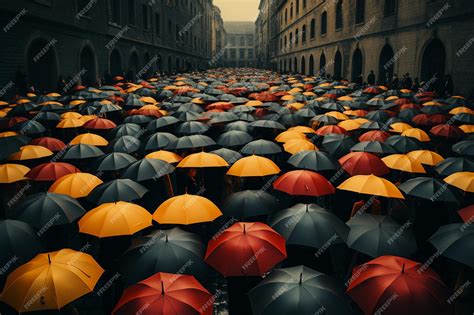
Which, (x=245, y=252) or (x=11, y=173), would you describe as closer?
(x=245, y=252)

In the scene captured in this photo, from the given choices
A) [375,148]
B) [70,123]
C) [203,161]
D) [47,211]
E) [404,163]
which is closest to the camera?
[47,211]

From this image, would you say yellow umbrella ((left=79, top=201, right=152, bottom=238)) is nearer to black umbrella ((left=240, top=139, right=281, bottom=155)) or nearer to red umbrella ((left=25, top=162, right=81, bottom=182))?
red umbrella ((left=25, top=162, right=81, bottom=182))

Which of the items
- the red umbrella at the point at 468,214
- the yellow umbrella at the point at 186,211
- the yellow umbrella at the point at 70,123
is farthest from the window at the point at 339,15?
the yellow umbrella at the point at 186,211

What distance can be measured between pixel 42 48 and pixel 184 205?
18.4m

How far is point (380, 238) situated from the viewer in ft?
15.5

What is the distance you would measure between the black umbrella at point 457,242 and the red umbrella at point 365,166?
98.5 inches

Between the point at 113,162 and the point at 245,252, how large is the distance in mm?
4078

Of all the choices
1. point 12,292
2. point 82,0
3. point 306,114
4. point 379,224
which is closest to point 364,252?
point 379,224

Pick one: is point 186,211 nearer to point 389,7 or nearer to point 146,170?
point 146,170

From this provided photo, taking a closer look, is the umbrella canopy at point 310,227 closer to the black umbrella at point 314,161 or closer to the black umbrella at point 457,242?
the black umbrella at point 457,242

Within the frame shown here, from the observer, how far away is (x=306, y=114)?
11.7m

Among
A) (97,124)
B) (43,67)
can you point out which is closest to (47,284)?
(97,124)

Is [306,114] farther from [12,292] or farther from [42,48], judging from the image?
[42,48]

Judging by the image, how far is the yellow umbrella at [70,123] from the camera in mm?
10048
